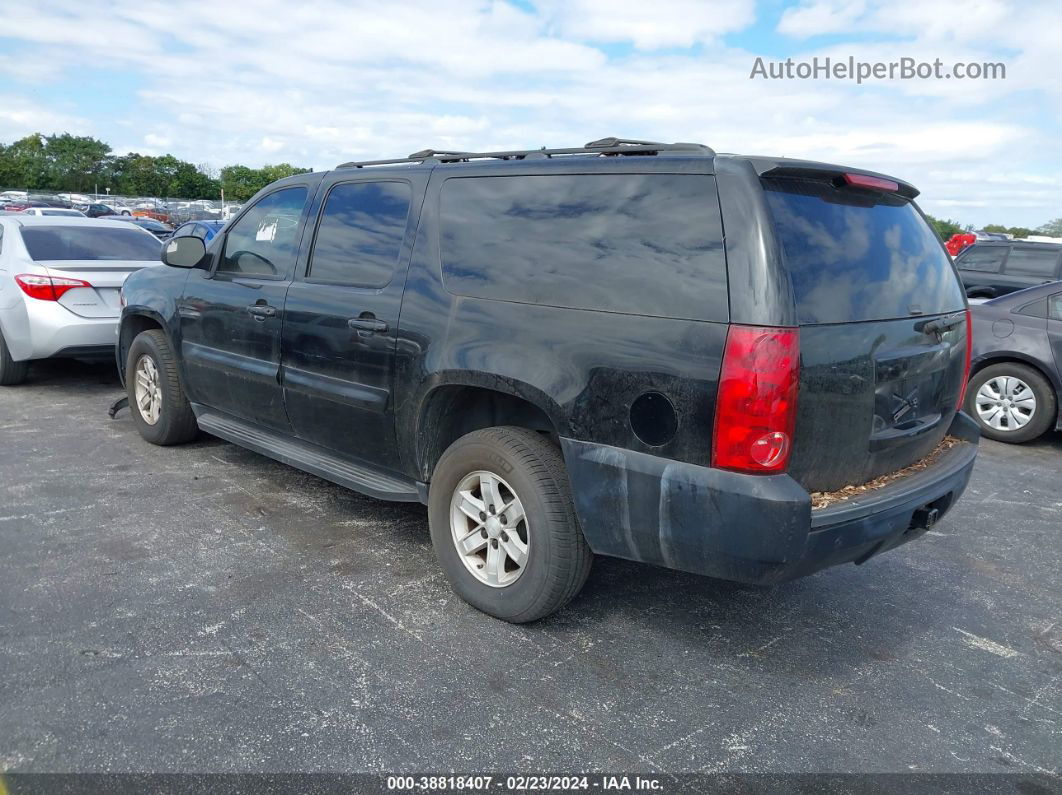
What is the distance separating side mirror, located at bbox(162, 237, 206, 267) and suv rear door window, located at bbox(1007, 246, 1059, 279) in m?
10.7

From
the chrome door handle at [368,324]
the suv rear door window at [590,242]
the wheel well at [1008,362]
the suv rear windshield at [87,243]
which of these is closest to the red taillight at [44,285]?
the suv rear windshield at [87,243]

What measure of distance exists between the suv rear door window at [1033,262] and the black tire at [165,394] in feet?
35.3

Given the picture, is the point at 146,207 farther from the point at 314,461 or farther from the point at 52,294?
the point at 314,461

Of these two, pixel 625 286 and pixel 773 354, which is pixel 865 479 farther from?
pixel 625 286

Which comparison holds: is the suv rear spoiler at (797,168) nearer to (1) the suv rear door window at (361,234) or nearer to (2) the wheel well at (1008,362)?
(1) the suv rear door window at (361,234)

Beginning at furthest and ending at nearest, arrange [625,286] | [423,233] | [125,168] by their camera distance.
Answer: [125,168] → [423,233] → [625,286]

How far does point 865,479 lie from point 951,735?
90cm

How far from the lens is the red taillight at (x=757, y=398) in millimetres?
2666

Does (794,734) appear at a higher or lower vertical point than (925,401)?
lower

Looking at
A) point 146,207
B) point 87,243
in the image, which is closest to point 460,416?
point 87,243

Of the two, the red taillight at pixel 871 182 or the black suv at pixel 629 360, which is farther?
the red taillight at pixel 871 182

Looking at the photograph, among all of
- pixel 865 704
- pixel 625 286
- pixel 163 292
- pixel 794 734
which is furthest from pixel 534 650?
pixel 163 292

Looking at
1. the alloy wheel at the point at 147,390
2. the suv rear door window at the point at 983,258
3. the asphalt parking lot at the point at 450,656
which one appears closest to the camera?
the asphalt parking lot at the point at 450,656

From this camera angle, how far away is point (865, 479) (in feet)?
10.2
